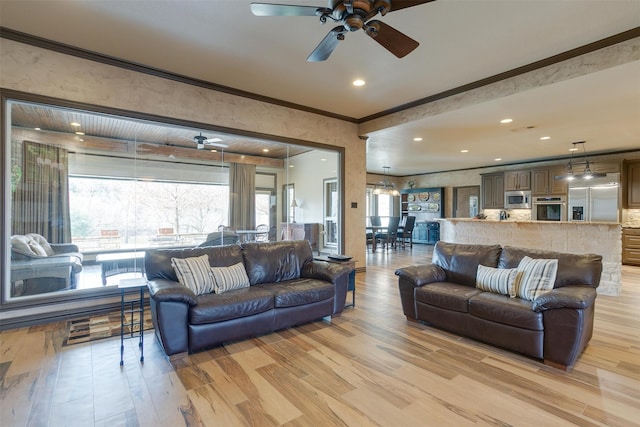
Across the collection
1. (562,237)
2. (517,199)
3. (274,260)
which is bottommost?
(274,260)

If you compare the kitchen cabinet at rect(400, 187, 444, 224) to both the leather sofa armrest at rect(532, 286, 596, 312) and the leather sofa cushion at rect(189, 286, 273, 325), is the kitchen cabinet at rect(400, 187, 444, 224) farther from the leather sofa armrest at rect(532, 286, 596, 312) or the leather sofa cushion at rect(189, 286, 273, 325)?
the leather sofa cushion at rect(189, 286, 273, 325)

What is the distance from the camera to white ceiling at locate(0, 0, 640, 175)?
269 cm

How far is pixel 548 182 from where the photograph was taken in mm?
8445

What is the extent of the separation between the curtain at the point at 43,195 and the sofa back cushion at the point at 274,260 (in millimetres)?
2260

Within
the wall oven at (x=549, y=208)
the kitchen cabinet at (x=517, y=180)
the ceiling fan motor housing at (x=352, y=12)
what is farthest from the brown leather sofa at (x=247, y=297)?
the kitchen cabinet at (x=517, y=180)

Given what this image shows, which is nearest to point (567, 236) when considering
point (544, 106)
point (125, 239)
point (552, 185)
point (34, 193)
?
point (544, 106)

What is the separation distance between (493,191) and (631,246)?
3510 mm

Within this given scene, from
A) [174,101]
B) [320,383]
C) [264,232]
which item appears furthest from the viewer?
[264,232]

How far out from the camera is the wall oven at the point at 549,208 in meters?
8.15

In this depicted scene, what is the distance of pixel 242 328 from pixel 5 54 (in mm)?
3617

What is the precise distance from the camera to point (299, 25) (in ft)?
9.44

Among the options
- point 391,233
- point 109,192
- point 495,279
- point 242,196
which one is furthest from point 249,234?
point 391,233

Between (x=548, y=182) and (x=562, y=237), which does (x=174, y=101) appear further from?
(x=548, y=182)

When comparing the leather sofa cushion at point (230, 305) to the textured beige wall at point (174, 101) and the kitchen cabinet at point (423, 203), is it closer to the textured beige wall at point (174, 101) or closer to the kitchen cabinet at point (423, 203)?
the textured beige wall at point (174, 101)
